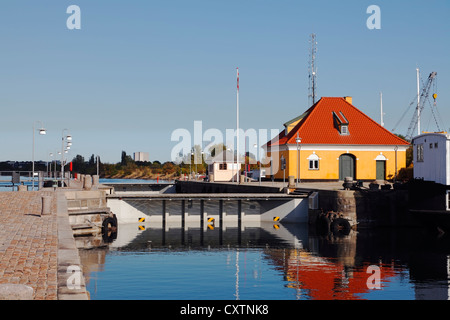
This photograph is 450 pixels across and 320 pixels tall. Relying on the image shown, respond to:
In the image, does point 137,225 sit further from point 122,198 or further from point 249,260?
point 249,260

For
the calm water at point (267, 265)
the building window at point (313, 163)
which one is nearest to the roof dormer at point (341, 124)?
the building window at point (313, 163)

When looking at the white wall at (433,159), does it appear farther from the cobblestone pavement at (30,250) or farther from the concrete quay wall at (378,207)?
the cobblestone pavement at (30,250)

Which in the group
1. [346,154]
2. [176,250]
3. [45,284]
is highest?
[346,154]

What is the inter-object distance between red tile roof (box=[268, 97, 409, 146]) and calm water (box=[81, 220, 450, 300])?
2088 centimetres

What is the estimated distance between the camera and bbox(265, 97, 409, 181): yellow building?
6109 centimetres

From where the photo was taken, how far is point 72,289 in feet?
38.3

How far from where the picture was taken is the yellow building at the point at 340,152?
200 ft

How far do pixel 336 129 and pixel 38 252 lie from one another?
166 feet

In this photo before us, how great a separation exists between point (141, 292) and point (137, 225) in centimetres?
2621

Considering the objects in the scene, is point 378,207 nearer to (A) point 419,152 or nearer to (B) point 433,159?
(A) point 419,152

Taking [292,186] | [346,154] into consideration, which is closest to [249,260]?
[292,186]

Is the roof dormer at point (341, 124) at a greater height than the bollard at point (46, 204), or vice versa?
the roof dormer at point (341, 124)

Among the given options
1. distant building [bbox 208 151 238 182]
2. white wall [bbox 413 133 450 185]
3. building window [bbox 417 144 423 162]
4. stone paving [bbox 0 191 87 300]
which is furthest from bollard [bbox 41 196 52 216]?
distant building [bbox 208 151 238 182]

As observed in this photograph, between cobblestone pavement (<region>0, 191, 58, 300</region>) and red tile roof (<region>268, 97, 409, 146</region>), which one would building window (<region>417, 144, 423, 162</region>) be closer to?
red tile roof (<region>268, 97, 409, 146</region>)
